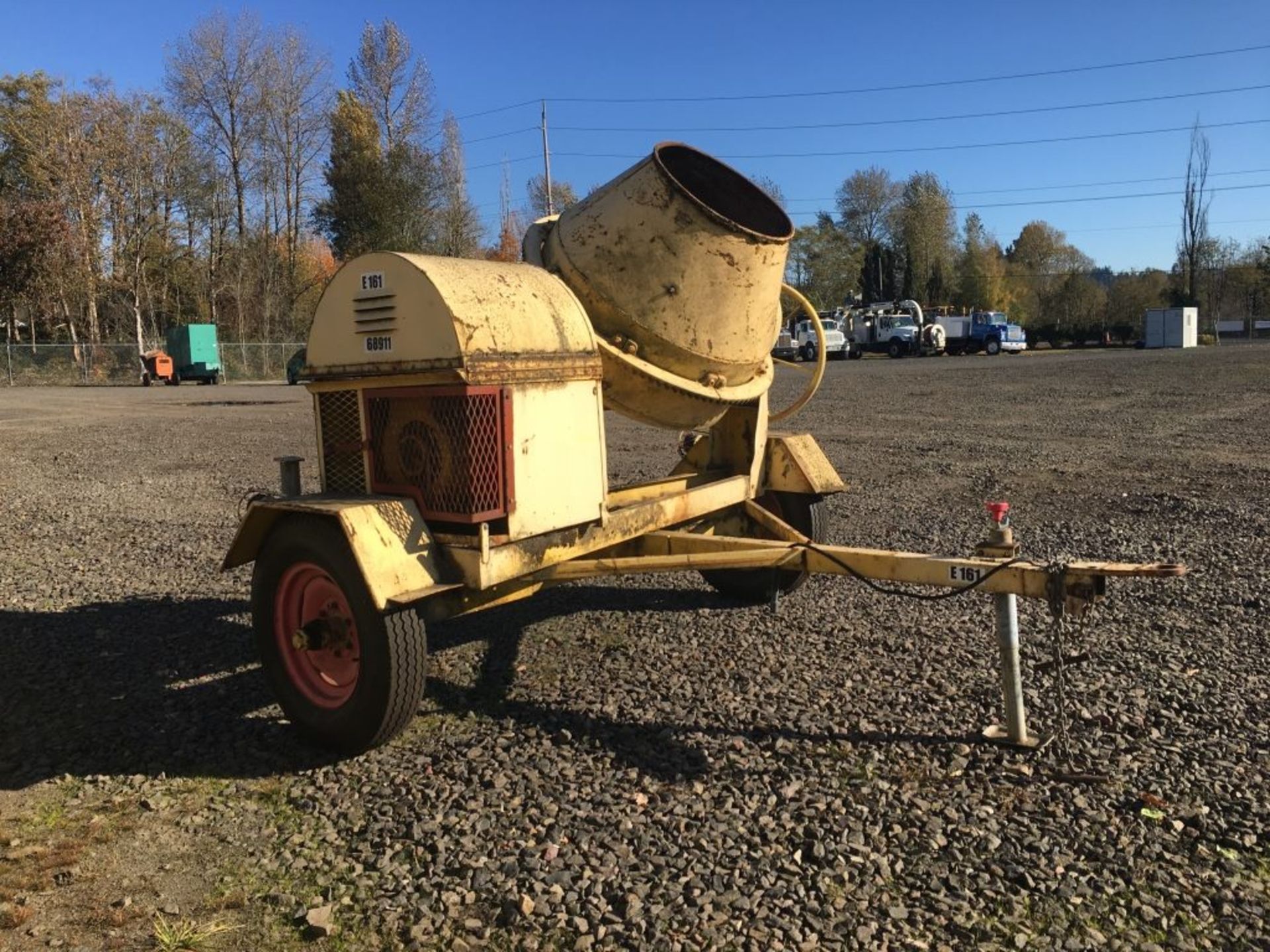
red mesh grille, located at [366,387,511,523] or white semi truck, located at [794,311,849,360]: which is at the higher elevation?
white semi truck, located at [794,311,849,360]

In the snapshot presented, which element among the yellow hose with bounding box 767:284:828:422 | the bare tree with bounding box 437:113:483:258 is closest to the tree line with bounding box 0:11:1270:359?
the bare tree with bounding box 437:113:483:258

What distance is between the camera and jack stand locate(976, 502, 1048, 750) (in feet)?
12.0

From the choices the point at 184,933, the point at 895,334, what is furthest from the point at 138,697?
the point at 895,334

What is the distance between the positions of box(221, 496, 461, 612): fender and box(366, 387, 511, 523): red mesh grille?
0.40ft

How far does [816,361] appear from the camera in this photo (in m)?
5.69

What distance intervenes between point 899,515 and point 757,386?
357cm

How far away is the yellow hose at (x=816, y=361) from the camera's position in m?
5.47

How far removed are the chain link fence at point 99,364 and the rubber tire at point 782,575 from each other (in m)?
42.6

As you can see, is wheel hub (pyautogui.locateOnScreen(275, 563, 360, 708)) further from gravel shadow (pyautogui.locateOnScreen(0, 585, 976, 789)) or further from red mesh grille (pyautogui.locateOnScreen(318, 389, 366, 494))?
red mesh grille (pyautogui.locateOnScreen(318, 389, 366, 494))

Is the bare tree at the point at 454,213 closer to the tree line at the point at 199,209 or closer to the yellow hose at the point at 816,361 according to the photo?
the tree line at the point at 199,209

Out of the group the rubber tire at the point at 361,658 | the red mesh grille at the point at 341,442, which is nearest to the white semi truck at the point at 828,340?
the red mesh grille at the point at 341,442

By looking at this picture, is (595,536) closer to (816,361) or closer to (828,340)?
(816,361)

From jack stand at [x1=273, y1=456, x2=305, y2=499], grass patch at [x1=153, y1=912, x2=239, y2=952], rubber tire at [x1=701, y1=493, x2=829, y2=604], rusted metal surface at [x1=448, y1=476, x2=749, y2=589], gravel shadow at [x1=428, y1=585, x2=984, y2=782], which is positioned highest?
jack stand at [x1=273, y1=456, x2=305, y2=499]

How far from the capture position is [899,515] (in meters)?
8.38
